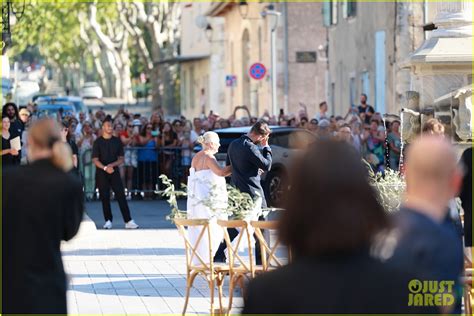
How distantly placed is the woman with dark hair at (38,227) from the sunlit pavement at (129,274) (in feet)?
15.9

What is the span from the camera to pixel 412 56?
14.5m

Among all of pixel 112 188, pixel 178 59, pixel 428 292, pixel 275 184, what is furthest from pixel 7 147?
pixel 178 59

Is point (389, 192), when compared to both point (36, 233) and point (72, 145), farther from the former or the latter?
point (72, 145)

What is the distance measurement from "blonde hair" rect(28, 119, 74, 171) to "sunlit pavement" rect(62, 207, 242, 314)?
4.80 meters

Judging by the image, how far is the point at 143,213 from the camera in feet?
80.8

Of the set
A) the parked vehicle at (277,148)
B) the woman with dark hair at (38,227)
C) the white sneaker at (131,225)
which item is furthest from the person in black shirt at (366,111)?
the woman with dark hair at (38,227)

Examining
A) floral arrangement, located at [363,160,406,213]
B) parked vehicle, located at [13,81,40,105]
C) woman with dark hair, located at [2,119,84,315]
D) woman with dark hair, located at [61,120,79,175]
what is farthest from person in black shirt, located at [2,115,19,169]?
parked vehicle, located at [13,81,40,105]

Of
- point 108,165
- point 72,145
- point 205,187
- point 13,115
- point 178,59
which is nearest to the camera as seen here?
point 205,187

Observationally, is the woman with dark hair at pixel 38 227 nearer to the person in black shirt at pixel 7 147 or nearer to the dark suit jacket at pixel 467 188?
the dark suit jacket at pixel 467 188

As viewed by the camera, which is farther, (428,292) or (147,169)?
(147,169)

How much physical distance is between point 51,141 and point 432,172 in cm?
281

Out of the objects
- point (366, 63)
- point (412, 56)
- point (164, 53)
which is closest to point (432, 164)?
point (412, 56)

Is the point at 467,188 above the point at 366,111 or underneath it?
above

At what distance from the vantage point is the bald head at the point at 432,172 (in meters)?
4.65
